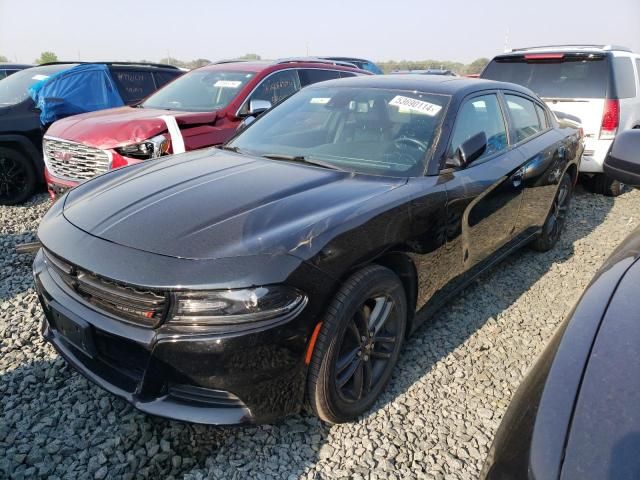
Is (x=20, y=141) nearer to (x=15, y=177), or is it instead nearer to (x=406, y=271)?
(x=15, y=177)

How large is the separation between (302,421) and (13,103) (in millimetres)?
5805

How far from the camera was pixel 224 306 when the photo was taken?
178cm

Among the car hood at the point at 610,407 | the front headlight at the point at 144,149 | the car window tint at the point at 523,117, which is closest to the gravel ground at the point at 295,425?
the car hood at the point at 610,407

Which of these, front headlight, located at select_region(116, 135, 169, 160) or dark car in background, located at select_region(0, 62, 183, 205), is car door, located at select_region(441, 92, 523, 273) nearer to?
front headlight, located at select_region(116, 135, 169, 160)

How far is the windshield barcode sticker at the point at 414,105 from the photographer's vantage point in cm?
294

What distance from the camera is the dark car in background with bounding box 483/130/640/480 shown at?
2.97ft

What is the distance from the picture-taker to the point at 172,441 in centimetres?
221

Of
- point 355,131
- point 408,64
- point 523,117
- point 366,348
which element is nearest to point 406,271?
point 366,348

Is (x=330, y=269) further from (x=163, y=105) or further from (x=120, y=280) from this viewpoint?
(x=163, y=105)

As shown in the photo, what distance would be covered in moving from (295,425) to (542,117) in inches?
142

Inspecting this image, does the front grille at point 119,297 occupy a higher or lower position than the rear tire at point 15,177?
higher

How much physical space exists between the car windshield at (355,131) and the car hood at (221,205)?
19 cm

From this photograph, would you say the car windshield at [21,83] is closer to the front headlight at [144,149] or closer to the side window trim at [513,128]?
the front headlight at [144,149]

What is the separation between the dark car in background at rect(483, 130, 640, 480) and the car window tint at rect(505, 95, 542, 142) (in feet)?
8.58
